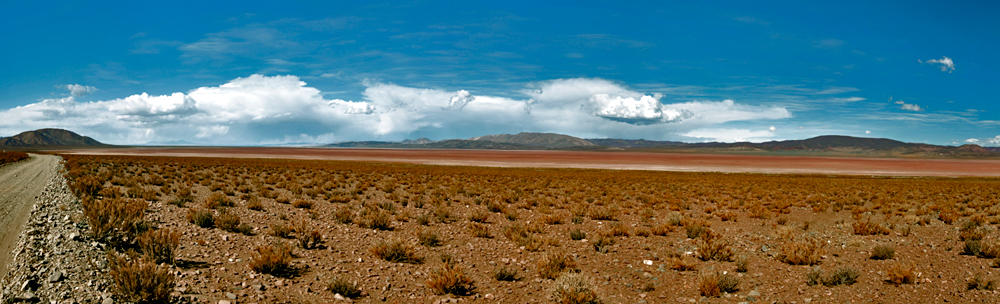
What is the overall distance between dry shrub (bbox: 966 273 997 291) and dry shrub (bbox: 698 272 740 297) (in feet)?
13.2

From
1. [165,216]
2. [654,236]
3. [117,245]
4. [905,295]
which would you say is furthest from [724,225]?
[165,216]

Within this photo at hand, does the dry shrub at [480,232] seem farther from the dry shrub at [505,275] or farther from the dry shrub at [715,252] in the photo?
the dry shrub at [715,252]

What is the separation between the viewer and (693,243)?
11164 mm

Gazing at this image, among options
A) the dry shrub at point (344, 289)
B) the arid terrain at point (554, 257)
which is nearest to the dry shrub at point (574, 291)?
the arid terrain at point (554, 257)

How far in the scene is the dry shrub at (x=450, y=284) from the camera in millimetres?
6949

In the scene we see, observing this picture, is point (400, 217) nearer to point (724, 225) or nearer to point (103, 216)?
point (103, 216)

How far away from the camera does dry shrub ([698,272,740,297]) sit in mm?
7035

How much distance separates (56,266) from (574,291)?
8.45 meters

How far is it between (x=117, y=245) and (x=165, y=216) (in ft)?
15.8

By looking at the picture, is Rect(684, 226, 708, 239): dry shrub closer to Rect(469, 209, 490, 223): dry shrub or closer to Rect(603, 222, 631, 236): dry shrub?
Rect(603, 222, 631, 236): dry shrub

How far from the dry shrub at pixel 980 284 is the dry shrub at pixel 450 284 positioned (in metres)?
8.71

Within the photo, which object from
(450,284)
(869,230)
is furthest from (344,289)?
(869,230)

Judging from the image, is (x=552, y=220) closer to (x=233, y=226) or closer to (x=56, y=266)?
(x=233, y=226)

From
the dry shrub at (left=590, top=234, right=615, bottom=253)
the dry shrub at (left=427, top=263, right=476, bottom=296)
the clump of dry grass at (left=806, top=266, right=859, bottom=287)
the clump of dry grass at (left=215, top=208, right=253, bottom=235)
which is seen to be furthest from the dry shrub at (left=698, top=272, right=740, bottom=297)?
the clump of dry grass at (left=215, top=208, right=253, bottom=235)
